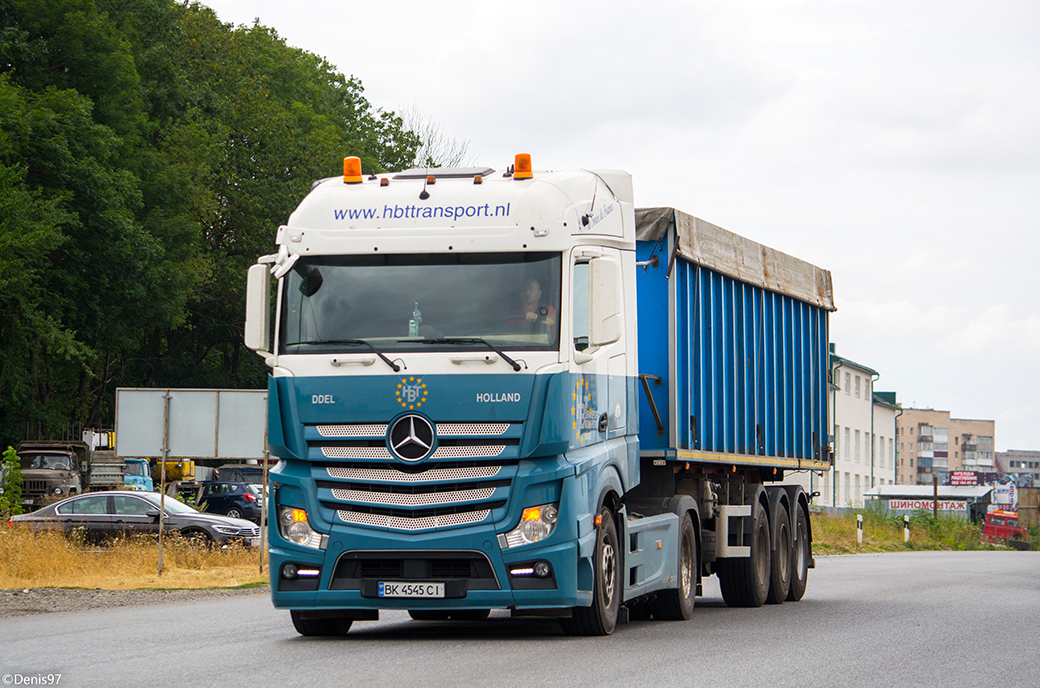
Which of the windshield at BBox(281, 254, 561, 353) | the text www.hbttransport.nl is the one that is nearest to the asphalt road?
the windshield at BBox(281, 254, 561, 353)

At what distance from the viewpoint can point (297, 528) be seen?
10898 millimetres

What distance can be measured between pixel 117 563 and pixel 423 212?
39.8ft

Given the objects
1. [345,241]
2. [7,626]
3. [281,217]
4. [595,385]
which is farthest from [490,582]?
[281,217]

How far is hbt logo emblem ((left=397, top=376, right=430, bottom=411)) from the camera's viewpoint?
1060 cm

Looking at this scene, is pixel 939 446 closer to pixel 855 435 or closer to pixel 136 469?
pixel 855 435

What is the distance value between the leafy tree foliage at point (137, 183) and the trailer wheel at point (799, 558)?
22495mm

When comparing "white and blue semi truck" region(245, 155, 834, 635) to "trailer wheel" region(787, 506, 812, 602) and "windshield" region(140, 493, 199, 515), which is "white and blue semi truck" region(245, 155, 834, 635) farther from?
"windshield" region(140, 493, 199, 515)

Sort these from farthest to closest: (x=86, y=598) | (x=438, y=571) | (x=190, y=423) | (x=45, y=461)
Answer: (x=45, y=461), (x=190, y=423), (x=86, y=598), (x=438, y=571)

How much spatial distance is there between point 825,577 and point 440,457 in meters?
15.2

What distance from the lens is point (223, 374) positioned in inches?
2226

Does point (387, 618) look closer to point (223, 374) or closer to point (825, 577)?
point (825, 577)

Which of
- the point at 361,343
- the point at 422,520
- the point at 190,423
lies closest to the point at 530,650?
the point at 422,520

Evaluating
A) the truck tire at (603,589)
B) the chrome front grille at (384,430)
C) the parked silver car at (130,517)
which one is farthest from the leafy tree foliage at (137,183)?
the truck tire at (603,589)

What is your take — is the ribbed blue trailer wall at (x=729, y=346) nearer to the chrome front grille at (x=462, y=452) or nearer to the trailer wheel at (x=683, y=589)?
the trailer wheel at (x=683, y=589)
